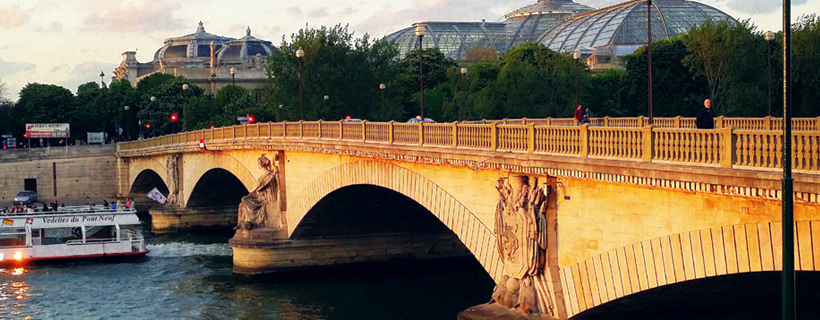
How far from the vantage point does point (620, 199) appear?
67.3 ft

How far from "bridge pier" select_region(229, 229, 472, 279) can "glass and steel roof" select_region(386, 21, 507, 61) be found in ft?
440

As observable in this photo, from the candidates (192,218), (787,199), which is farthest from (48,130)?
(787,199)

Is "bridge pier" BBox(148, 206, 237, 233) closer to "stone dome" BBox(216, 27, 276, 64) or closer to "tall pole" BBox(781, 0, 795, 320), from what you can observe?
"tall pole" BBox(781, 0, 795, 320)

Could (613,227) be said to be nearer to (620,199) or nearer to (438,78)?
(620,199)

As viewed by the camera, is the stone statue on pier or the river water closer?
the river water

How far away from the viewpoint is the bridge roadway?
53.0ft

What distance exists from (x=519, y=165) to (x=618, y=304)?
391cm

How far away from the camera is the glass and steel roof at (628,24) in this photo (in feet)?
481

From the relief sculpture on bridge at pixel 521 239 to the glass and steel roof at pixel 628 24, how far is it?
385ft

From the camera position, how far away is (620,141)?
20.2m

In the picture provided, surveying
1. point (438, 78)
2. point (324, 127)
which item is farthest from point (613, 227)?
point (438, 78)

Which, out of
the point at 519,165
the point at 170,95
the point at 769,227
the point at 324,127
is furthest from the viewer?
the point at 170,95

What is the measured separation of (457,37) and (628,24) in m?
42.3

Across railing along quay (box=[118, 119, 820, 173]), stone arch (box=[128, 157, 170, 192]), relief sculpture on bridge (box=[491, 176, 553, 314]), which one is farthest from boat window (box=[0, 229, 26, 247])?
relief sculpture on bridge (box=[491, 176, 553, 314])
